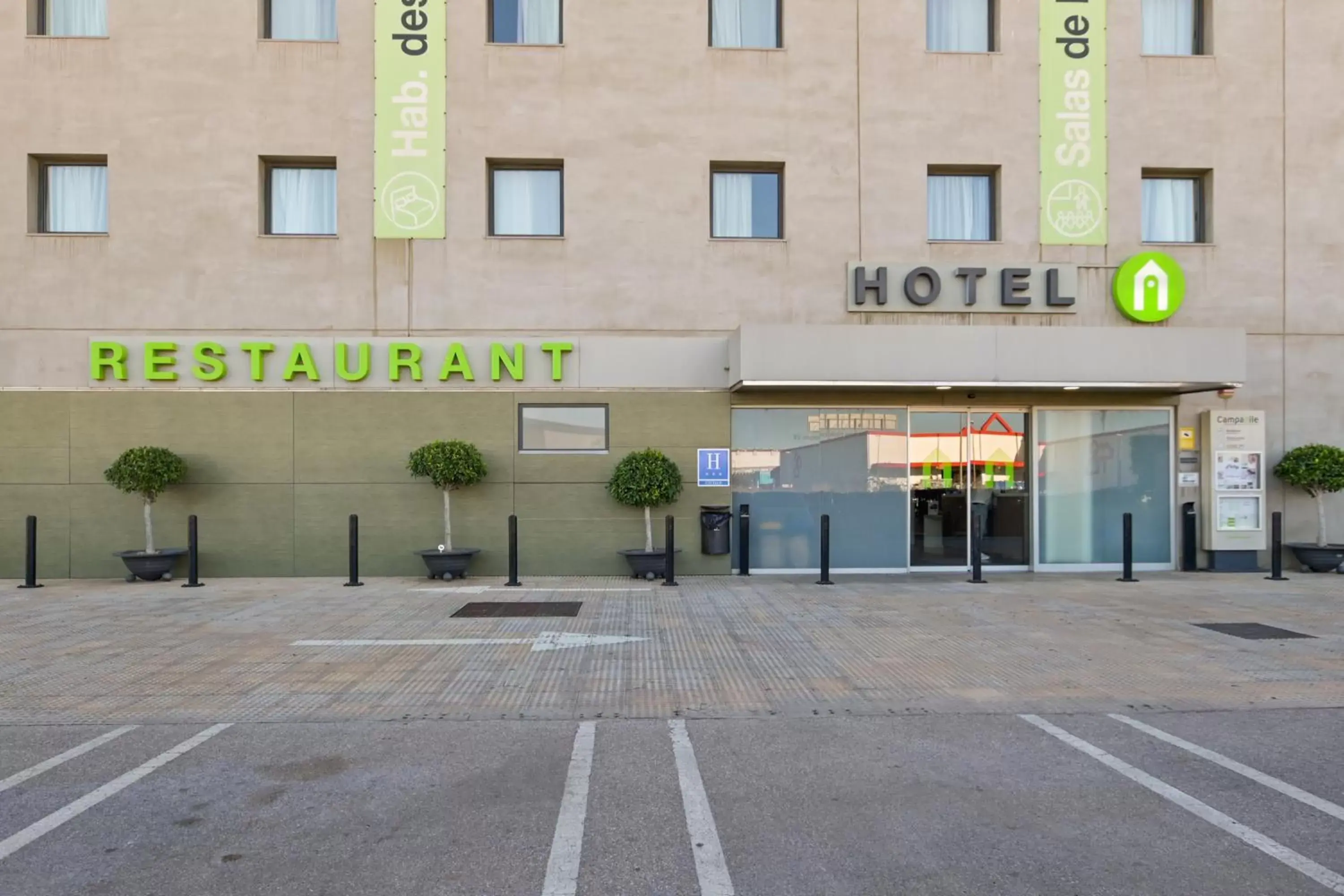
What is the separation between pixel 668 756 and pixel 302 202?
38.6 ft

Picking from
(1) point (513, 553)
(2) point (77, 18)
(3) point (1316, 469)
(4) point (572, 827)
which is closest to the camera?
(4) point (572, 827)

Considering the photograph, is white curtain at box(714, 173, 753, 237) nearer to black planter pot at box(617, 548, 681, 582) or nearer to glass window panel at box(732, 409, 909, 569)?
glass window panel at box(732, 409, 909, 569)

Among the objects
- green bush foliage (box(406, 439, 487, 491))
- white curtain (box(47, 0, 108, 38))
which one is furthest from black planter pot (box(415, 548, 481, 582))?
white curtain (box(47, 0, 108, 38))

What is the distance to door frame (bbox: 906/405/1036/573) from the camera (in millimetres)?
13680

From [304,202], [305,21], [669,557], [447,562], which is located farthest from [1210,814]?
[305,21]

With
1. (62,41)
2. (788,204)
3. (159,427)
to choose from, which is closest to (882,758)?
(788,204)

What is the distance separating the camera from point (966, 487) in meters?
13.8

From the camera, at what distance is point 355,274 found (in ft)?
43.1

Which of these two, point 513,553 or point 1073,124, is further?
point 1073,124

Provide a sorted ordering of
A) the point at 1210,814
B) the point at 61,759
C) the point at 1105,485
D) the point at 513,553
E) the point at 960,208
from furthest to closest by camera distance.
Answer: the point at 1105,485, the point at 960,208, the point at 513,553, the point at 61,759, the point at 1210,814

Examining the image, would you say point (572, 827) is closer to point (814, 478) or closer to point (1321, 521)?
point (814, 478)

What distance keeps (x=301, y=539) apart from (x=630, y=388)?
5757 millimetres

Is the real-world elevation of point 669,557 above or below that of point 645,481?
below

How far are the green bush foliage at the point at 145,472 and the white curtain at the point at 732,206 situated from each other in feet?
30.3
